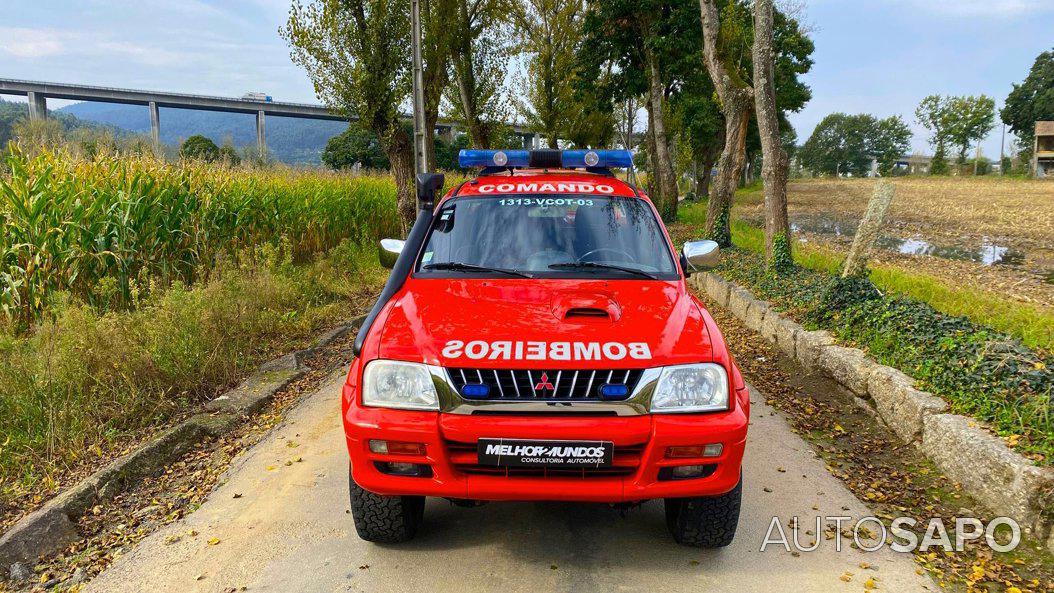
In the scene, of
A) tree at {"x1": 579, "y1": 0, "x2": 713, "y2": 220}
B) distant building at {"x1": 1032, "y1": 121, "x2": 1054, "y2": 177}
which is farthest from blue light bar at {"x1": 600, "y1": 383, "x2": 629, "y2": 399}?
distant building at {"x1": 1032, "y1": 121, "x2": 1054, "y2": 177}

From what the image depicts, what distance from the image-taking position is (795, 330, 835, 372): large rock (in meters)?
6.05

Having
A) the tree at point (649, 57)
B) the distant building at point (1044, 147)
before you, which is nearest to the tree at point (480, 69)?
the tree at point (649, 57)

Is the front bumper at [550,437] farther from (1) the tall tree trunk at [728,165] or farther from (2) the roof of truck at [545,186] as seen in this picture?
(1) the tall tree trunk at [728,165]

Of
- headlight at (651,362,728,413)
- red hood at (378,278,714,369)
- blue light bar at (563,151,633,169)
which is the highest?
blue light bar at (563,151,633,169)

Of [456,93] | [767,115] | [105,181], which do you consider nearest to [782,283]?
[767,115]

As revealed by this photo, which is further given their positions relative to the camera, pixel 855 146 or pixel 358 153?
pixel 855 146

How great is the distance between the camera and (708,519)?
10.3 ft

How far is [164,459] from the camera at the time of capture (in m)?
4.40

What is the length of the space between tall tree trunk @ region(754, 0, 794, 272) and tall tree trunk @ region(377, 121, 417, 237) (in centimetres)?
760

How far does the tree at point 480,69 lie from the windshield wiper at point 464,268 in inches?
702

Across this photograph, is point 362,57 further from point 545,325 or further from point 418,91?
point 545,325

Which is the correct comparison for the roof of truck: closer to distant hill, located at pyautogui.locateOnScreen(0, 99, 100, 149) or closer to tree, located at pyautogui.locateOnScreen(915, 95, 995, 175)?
distant hill, located at pyautogui.locateOnScreen(0, 99, 100, 149)

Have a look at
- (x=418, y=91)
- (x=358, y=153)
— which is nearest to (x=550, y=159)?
(x=418, y=91)

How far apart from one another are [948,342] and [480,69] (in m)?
20.6
